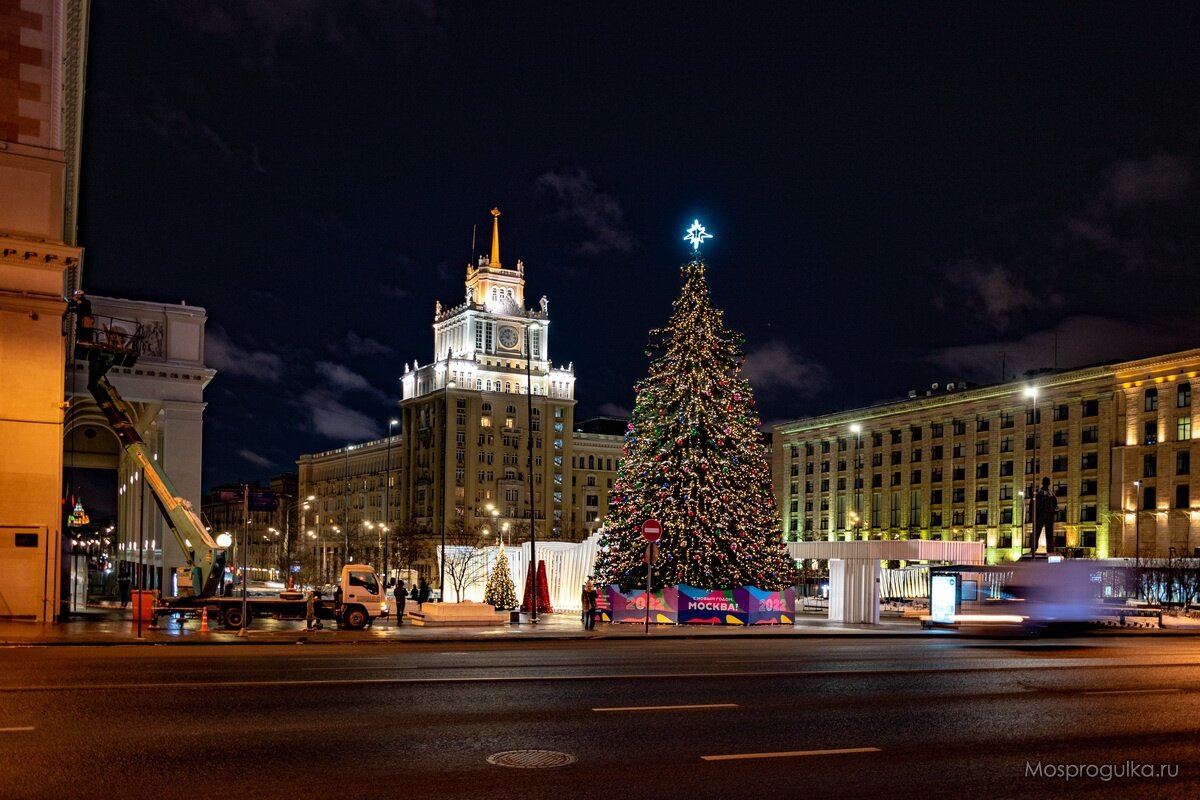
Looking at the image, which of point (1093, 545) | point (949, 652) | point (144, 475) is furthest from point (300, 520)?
point (949, 652)

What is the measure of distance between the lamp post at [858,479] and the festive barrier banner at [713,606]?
72.5 m

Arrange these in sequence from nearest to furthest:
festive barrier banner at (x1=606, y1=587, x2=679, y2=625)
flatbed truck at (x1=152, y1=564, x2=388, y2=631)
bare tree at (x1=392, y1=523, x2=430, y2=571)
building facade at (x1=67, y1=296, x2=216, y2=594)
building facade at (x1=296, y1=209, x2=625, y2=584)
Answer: flatbed truck at (x1=152, y1=564, x2=388, y2=631), festive barrier banner at (x1=606, y1=587, x2=679, y2=625), building facade at (x1=67, y1=296, x2=216, y2=594), bare tree at (x1=392, y1=523, x2=430, y2=571), building facade at (x1=296, y1=209, x2=625, y2=584)

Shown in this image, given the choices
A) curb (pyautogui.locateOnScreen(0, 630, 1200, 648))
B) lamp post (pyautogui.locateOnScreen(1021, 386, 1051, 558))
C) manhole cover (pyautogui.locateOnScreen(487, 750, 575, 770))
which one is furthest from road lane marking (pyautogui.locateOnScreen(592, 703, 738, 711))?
lamp post (pyautogui.locateOnScreen(1021, 386, 1051, 558))

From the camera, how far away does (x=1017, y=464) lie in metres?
93.8

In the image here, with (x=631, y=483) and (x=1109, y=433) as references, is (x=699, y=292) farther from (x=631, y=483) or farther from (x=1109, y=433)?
(x=1109, y=433)

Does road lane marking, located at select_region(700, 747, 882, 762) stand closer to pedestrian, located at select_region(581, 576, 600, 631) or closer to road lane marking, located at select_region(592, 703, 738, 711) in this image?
road lane marking, located at select_region(592, 703, 738, 711)

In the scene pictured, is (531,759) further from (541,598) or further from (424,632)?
(541,598)

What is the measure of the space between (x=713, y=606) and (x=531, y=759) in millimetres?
29192

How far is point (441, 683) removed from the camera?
1656 cm

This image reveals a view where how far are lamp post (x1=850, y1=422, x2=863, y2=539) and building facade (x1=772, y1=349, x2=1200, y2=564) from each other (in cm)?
14

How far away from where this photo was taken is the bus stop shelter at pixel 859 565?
40.0 meters

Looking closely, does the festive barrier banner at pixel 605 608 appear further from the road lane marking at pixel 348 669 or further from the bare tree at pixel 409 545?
the bare tree at pixel 409 545

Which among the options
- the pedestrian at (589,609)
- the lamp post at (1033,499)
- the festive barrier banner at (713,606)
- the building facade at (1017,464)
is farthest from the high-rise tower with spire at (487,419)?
the pedestrian at (589,609)

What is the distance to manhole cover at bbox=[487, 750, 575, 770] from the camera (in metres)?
10.2
